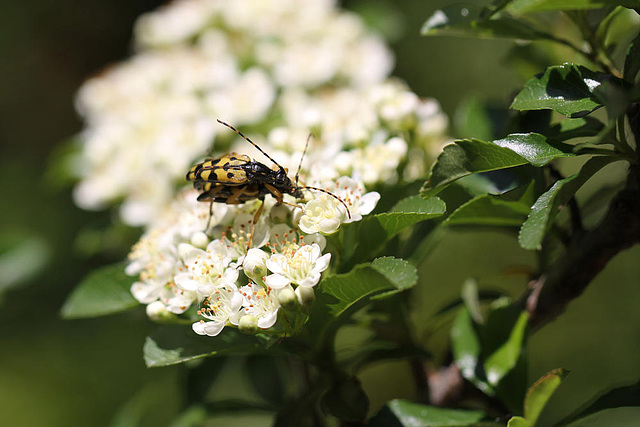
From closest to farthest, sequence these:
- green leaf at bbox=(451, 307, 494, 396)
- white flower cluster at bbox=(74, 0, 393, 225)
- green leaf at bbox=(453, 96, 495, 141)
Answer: green leaf at bbox=(451, 307, 494, 396) → green leaf at bbox=(453, 96, 495, 141) → white flower cluster at bbox=(74, 0, 393, 225)

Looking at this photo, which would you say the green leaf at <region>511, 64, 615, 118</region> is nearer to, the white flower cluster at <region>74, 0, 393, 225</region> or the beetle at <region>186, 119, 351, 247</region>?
the beetle at <region>186, 119, 351, 247</region>

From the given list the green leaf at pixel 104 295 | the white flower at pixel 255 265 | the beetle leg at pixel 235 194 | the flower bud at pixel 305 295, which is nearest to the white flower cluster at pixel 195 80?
the green leaf at pixel 104 295

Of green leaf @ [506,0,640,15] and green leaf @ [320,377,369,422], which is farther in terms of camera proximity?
green leaf @ [320,377,369,422]

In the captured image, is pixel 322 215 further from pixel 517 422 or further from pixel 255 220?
pixel 517 422

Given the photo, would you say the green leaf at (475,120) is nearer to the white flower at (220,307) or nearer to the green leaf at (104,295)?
the white flower at (220,307)

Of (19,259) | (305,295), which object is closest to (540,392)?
(305,295)

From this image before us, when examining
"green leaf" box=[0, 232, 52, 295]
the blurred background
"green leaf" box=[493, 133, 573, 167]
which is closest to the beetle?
"green leaf" box=[493, 133, 573, 167]
